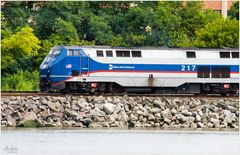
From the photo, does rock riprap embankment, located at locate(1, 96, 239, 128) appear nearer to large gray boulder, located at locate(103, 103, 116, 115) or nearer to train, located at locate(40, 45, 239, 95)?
large gray boulder, located at locate(103, 103, 116, 115)

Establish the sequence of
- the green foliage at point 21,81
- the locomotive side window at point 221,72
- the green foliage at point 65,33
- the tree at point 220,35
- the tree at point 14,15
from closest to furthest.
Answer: the locomotive side window at point 221,72 → the green foliage at point 21,81 → the tree at point 220,35 → the green foliage at point 65,33 → the tree at point 14,15

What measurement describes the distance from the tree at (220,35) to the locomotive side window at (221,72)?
1421 centimetres

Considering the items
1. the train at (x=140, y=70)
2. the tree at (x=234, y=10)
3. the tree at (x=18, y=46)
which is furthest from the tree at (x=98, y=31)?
the train at (x=140, y=70)

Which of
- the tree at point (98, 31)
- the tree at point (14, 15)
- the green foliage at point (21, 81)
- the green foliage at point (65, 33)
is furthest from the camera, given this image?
the tree at point (98, 31)

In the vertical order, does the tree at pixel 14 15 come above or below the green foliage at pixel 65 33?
Result: above

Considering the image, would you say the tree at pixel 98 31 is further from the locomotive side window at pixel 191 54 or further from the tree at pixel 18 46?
the locomotive side window at pixel 191 54

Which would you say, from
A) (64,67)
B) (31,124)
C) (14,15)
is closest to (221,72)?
(64,67)

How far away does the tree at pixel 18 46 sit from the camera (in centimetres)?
6425

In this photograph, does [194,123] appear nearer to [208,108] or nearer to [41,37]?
[208,108]

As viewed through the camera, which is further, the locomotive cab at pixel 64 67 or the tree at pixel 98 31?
the tree at pixel 98 31

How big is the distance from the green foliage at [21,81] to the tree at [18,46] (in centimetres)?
97

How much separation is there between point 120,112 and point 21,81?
66.1 feet
